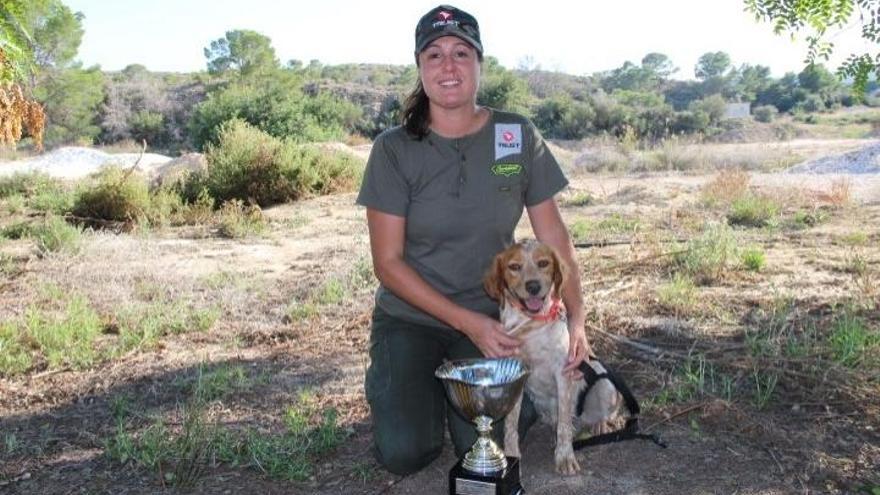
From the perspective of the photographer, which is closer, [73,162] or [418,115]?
[418,115]

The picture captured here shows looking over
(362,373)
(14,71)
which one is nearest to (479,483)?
(362,373)

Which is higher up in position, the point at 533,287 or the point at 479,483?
the point at 533,287

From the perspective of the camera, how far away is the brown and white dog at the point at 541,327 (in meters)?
3.08

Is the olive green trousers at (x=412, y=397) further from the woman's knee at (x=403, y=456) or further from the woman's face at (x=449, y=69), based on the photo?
the woman's face at (x=449, y=69)

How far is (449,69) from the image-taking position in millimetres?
3221

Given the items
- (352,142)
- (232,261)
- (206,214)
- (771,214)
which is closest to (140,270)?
(232,261)

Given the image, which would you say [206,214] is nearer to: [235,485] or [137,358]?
[137,358]

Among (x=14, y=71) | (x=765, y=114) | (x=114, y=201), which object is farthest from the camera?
(x=765, y=114)

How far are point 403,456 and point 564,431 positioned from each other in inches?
25.4

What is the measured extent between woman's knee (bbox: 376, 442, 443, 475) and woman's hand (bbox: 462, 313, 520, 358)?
0.49 meters

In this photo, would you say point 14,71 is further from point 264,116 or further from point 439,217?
point 264,116

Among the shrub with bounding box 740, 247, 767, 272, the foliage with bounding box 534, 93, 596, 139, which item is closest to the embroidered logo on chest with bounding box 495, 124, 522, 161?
the shrub with bounding box 740, 247, 767, 272

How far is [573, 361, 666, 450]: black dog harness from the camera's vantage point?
3252 mm

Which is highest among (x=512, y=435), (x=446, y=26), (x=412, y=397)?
(x=446, y=26)
